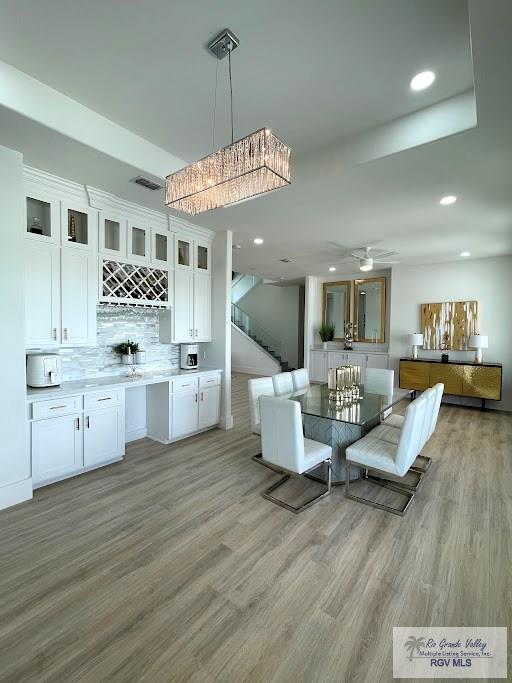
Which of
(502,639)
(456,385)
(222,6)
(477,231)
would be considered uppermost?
(222,6)

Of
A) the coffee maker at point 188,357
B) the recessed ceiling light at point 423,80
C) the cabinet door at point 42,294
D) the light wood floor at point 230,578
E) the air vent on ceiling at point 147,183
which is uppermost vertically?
the recessed ceiling light at point 423,80

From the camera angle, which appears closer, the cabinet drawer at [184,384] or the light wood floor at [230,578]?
the light wood floor at [230,578]

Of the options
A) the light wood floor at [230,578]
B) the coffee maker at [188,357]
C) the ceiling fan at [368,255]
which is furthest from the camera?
the ceiling fan at [368,255]

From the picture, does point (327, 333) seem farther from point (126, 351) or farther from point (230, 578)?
point (230, 578)

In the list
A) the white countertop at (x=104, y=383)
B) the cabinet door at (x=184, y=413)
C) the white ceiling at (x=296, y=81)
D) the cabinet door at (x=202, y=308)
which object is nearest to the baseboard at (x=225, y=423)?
the cabinet door at (x=184, y=413)

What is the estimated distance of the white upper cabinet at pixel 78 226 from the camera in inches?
129

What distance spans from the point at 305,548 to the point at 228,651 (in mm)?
Result: 870

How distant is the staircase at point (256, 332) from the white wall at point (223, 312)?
18.5ft

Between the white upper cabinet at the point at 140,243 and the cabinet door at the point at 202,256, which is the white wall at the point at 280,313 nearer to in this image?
the cabinet door at the point at 202,256

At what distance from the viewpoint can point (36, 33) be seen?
6.24ft

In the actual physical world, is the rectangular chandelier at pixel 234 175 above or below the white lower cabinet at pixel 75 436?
above

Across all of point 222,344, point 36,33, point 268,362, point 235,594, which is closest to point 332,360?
point 268,362

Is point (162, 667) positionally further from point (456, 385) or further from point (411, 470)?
point (456, 385)

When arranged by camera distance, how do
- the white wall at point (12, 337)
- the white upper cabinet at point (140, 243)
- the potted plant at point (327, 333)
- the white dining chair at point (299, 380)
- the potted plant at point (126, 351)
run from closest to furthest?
1. the white wall at point (12, 337)
2. the white upper cabinet at point (140, 243)
3. the potted plant at point (126, 351)
4. the white dining chair at point (299, 380)
5. the potted plant at point (327, 333)
